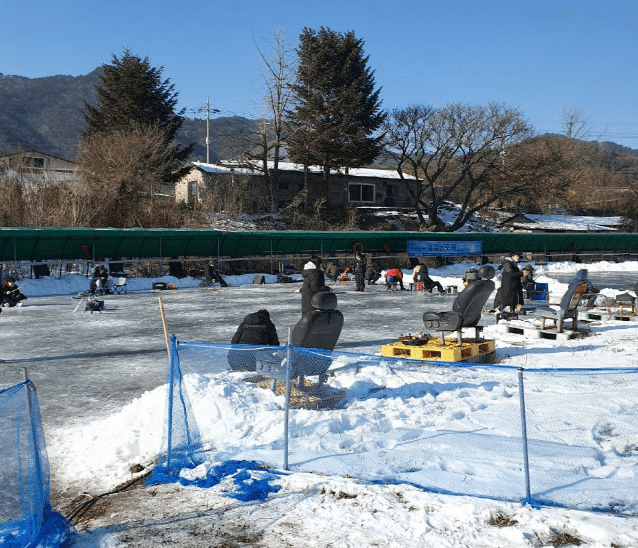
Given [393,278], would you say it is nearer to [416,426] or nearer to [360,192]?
[416,426]

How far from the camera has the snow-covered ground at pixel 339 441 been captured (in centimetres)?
481

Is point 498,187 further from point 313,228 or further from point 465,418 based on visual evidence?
point 465,418

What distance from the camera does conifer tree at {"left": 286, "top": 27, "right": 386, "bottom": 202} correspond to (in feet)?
175

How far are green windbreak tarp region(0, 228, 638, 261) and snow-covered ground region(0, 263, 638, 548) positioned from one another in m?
16.2

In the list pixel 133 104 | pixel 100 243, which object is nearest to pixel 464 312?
pixel 100 243

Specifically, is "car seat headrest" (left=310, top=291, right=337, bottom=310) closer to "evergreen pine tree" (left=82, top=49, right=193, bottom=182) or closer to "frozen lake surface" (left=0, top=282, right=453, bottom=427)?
"frozen lake surface" (left=0, top=282, right=453, bottom=427)

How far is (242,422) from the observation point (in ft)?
23.3

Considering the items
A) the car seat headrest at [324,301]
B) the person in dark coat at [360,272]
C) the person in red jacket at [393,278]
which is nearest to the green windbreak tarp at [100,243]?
the person in dark coat at [360,272]

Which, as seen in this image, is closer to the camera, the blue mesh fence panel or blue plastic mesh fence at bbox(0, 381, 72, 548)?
blue plastic mesh fence at bbox(0, 381, 72, 548)

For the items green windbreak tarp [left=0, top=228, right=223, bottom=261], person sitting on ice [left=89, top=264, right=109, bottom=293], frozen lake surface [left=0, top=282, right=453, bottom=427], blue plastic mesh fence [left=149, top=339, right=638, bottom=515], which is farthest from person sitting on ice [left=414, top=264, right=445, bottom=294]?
blue plastic mesh fence [left=149, top=339, right=638, bottom=515]

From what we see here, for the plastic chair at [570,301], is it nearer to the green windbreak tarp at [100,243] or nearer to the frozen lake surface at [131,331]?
the frozen lake surface at [131,331]

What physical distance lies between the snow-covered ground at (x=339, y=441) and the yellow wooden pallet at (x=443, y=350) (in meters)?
0.66

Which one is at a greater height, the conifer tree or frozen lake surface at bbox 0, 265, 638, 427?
the conifer tree

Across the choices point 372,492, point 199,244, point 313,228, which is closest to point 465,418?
point 372,492
